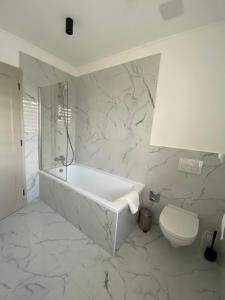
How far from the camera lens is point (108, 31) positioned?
168 centimetres

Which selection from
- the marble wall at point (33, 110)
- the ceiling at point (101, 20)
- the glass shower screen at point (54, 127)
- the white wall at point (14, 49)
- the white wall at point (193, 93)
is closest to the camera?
the ceiling at point (101, 20)

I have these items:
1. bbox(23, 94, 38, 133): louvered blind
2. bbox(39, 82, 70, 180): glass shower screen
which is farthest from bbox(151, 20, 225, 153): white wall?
bbox(23, 94, 38, 133): louvered blind

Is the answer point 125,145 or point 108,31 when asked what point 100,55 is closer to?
point 108,31

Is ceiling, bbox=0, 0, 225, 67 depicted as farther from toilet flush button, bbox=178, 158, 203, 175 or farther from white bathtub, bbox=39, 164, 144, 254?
white bathtub, bbox=39, 164, 144, 254

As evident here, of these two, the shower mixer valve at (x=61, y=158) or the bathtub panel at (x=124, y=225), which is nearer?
the bathtub panel at (x=124, y=225)

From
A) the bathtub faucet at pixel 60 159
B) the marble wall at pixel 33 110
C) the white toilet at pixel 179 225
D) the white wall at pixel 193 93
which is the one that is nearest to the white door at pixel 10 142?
the marble wall at pixel 33 110

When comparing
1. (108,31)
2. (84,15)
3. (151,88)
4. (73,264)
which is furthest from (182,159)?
(84,15)

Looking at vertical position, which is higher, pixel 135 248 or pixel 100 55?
pixel 100 55

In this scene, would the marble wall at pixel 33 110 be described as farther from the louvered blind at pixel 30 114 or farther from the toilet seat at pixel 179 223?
the toilet seat at pixel 179 223

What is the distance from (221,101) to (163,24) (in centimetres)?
102

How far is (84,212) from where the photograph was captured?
176 cm

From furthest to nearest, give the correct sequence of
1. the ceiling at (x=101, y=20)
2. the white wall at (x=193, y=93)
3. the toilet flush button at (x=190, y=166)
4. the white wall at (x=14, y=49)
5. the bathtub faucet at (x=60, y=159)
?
the bathtub faucet at (x=60, y=159) → the white wall at (x=14, y=49) → the toilet flush button at (x=190, y=166) → the white wall at (x=193, y=93) → the ceiling at (x=101, y=20)

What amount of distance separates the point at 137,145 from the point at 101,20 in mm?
1500

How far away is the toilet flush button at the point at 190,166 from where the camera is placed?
166 centimetres
